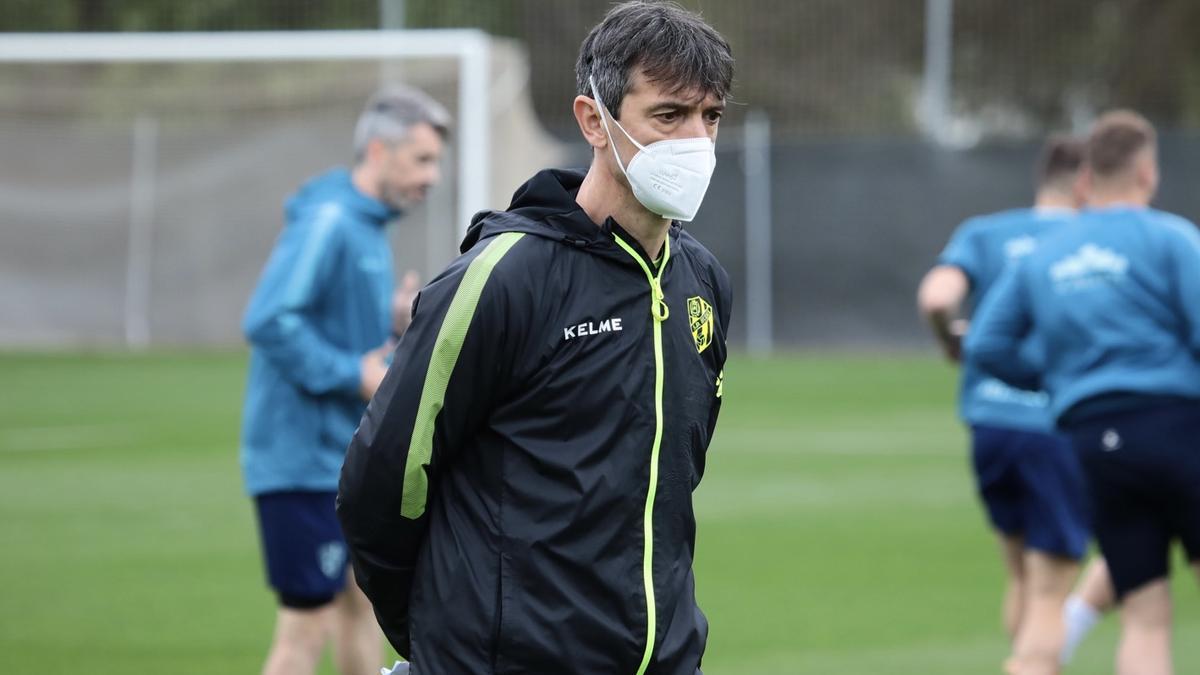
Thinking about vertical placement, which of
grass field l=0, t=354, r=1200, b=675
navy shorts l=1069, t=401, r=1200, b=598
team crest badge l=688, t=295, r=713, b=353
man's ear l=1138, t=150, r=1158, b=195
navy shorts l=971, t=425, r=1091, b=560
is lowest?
grass field l=0, t=354, r=1200, b=675

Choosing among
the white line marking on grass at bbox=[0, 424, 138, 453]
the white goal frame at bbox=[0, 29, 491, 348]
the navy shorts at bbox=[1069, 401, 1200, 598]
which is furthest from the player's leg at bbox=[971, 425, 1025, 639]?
the white line marking on grass at bbox=[0, 424, 138, 453]

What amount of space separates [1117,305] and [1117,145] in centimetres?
65

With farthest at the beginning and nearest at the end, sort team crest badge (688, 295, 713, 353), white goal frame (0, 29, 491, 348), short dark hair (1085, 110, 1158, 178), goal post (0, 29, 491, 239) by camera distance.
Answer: goal post (0, 29, 491, 239), white goal frame (0, 29, 491, 348), short dark hair (1085, 110, 1158, 178), team crest badge (688, 295, 713, 353)

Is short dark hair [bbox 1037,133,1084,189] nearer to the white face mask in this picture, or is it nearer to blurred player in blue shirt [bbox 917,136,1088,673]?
blurred player in blue shirt [bbox 917,136,1088,673]

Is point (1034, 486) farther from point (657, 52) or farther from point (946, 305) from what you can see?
point (657, 52)

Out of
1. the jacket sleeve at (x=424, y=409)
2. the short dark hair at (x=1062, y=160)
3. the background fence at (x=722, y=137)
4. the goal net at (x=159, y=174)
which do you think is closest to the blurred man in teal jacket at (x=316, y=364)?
the jacket sleeve at (x=424, y=409)

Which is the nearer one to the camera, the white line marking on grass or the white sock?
the white sock

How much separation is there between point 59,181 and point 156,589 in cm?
1258

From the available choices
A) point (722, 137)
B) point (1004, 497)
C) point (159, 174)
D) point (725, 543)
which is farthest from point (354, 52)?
point (722, 137)

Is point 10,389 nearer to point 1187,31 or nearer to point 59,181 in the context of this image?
point 59,181

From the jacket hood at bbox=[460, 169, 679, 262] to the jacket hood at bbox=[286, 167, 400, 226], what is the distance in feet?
9.04

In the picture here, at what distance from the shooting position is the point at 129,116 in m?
20.6

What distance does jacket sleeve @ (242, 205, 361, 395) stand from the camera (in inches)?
229

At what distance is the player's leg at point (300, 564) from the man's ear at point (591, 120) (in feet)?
9.30
